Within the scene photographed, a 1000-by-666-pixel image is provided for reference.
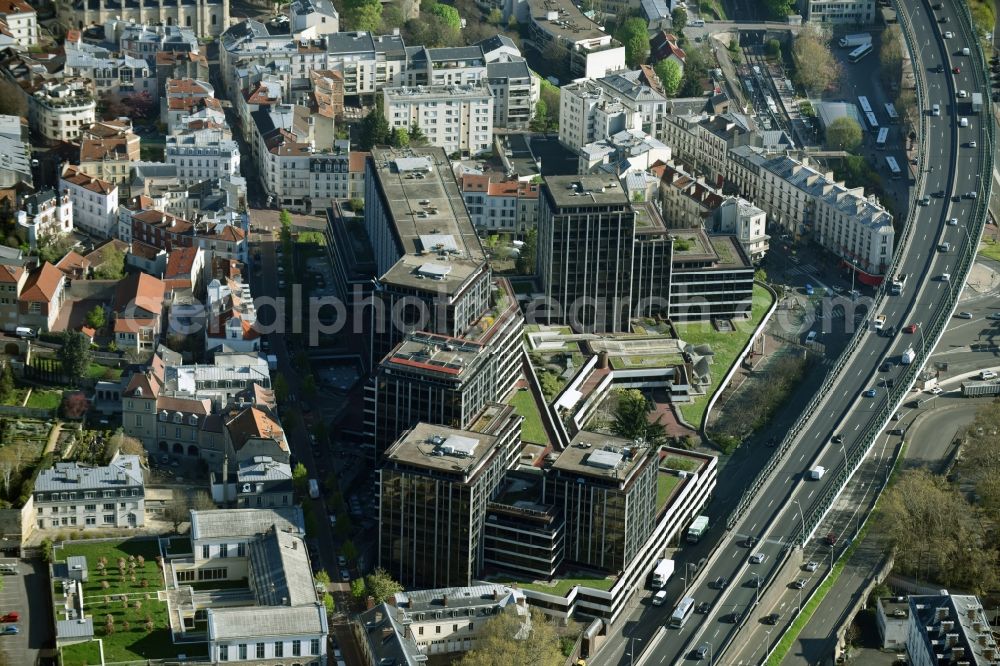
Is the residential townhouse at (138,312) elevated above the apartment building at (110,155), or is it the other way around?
the apartment building at (110,155)

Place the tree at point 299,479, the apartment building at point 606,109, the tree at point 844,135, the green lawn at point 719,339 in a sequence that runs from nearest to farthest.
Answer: the tree at point 299,479 → the green lawn at point 719,339 → the apartment building at point 606,109 → the tree at point 844,135

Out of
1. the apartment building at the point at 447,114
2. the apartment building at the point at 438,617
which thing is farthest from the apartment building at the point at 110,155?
the apartment building at the point at 438,617

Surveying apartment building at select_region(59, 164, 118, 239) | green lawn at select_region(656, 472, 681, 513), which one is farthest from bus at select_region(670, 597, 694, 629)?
apartment building at select_region(59, 164, 118, 239)

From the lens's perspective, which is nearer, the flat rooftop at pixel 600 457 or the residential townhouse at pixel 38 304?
the flat rooftop at pixel 600 457

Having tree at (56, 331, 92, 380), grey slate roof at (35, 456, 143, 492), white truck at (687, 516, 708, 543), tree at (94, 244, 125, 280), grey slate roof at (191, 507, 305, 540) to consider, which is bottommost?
white truck at (687, 516, 708, 543)

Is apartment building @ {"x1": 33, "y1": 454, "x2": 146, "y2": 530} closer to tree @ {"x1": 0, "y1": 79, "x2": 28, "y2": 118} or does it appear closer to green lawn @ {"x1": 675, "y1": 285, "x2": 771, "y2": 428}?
green lawn @ {"x1": 675, "y1": 285, "x2": 771, "y2": 428}

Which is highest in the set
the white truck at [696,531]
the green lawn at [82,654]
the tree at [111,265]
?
the tree at [111,265]

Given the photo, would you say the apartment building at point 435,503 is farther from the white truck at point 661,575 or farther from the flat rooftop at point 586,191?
the flat rooftop at point 586,191
